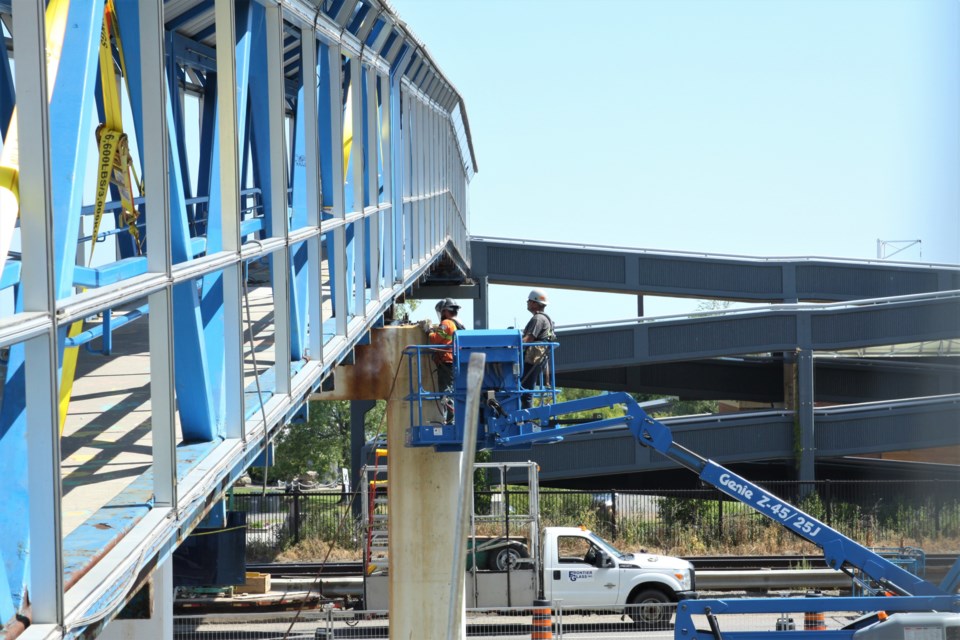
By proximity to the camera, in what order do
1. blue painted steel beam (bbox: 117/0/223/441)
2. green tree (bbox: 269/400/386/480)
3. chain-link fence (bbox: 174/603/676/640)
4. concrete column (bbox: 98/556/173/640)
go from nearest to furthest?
blue painted steel beam (bbox: 117/0/223/441) < concrete column (bbox: 98/556/173/640) < chain-link fence (bbox: 174/603/676/640) < green tree (bbox: 269/400/386/480)

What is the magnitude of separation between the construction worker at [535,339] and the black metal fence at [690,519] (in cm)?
1315

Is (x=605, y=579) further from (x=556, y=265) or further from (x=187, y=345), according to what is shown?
(x=556, y=265)

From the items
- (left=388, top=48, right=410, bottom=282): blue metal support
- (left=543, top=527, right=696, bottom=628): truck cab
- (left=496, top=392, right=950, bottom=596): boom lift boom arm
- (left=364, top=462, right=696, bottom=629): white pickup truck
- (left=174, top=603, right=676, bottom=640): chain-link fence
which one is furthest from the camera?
(left=543, top=527, right=696, bottom=628): truck cab

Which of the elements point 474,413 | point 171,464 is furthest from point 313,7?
point 474,413

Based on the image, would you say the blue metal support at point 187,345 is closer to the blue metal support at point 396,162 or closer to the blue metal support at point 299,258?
the blue metal support at point 299,258

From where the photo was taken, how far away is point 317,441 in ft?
164

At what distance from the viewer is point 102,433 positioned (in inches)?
225

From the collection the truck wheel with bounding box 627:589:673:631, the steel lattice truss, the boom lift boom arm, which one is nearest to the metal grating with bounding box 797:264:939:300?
the truck wheel with bounding box 627:589:673:631

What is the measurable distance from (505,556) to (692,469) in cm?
693

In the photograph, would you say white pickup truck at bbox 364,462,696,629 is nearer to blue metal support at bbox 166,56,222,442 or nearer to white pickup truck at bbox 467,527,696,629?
white pickup truck at bbox 467,527,696,629

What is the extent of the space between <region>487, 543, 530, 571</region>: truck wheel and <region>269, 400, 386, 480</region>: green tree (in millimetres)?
27823

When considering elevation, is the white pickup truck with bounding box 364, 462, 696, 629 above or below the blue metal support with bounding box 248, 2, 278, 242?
below

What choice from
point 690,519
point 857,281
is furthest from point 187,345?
point 857,281

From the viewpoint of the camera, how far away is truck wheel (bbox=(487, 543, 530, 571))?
1992 cm
